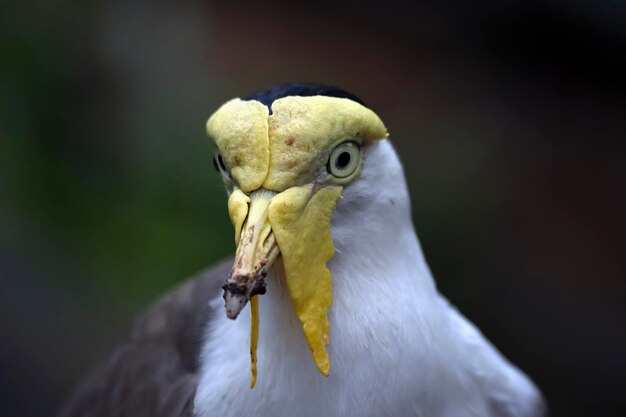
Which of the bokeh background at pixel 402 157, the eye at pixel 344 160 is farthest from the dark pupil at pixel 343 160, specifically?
the bokeh background at pixel 402 157

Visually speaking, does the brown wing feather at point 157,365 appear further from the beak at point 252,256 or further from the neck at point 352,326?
the beak at point 252,256

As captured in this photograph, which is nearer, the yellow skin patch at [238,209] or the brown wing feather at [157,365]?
the yellow skin patch at [238,209]

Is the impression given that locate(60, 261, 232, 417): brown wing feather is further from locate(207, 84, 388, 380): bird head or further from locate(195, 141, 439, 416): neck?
locate(207, 84, 388, 380): bird head

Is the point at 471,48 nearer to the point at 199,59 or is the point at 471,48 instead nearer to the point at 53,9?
the point at 199,59

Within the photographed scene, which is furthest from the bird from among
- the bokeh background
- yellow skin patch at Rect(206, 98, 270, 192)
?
the bokeh background

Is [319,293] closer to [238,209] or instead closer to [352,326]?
[352,326]

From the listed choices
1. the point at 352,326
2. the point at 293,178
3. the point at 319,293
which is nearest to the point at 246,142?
the point at 293,178

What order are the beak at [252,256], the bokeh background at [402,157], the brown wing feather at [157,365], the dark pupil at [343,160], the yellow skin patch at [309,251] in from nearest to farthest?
the beak at [252,256]
the yellow skin patch at [309,251]
the dark pupil at [343,160]
the brown wing feather at [157,365]
the bokeh background at [402,157]
